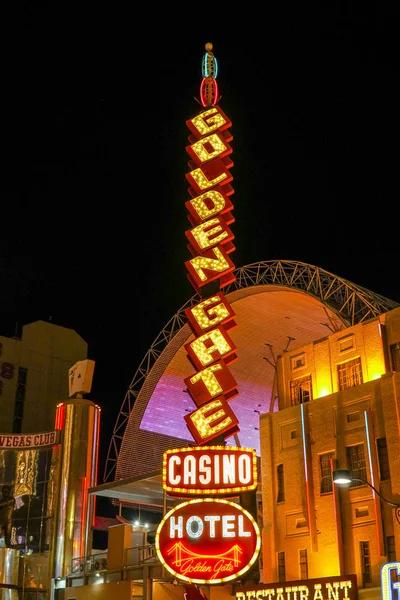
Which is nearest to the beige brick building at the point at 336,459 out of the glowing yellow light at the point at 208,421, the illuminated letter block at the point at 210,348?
the glowing yellow light at the point at 208,421

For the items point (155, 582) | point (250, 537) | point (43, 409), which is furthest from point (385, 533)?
point (43, 409)

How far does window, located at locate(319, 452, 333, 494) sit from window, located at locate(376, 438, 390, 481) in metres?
2.45

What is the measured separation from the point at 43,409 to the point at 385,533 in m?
55.6

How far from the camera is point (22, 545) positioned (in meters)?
43.6

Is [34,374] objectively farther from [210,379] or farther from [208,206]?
[210,379]

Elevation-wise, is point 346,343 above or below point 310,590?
above

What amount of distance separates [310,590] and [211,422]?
928cm

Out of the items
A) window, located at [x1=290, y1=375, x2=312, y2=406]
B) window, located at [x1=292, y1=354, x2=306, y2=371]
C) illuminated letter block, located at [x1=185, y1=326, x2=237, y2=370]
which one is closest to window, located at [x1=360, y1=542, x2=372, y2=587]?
window, located at [x1=290, y1=375, x2=312, y2=406]

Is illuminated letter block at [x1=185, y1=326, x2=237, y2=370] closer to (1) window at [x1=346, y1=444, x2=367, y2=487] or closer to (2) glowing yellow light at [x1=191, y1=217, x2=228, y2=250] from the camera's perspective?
(2) glowing yellow light at [x1=191, y1=217, x2=228, y2=250]

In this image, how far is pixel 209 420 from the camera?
1400 inches

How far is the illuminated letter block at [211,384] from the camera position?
36.2 meters

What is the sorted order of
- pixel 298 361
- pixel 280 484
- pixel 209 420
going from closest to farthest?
pixel 280 484 < pixel 209 420 < pixel 298 361

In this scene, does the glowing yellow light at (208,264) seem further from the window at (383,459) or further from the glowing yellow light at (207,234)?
the window at (383,459)

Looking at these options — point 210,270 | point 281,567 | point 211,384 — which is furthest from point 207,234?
point 281,567
